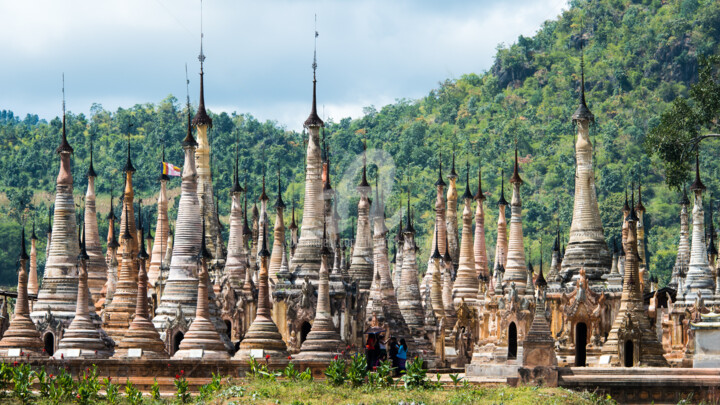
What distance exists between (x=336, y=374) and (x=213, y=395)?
3.27 m

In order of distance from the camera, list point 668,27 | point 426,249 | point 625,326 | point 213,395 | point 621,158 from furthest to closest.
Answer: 1. point 668,27
2. point 621,158
3. point 426,249
4. point 625,326
5. point 213,395

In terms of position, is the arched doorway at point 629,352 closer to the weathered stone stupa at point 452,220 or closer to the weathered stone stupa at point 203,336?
the weathered stone stupa at point 203,336

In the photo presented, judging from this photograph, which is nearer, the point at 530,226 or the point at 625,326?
the point at 625,326

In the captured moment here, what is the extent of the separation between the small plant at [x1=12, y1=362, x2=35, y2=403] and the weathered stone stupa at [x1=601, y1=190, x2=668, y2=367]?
76.1 feet

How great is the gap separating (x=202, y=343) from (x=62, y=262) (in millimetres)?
10714

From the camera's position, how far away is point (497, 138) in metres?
149

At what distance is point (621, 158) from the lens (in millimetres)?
134750

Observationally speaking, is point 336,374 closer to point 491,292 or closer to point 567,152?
point 491,292

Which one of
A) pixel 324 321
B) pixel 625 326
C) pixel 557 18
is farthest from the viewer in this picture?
pixel 557 18

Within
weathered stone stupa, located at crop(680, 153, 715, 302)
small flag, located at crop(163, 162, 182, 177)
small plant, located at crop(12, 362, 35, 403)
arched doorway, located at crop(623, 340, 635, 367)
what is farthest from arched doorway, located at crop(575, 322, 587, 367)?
small plant, located at crop(12, 362, 35, 403)

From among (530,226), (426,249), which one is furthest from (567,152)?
(426,249)

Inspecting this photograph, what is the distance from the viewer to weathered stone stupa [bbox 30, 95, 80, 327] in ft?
183

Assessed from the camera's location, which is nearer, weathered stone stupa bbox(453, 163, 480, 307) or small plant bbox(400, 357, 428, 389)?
small plant bbox(400, 357, 428, 389)

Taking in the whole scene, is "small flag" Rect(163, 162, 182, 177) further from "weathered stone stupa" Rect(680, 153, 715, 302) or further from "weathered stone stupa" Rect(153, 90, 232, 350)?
"weathered stone stupa" Rect(680, 153, 715, 302)
